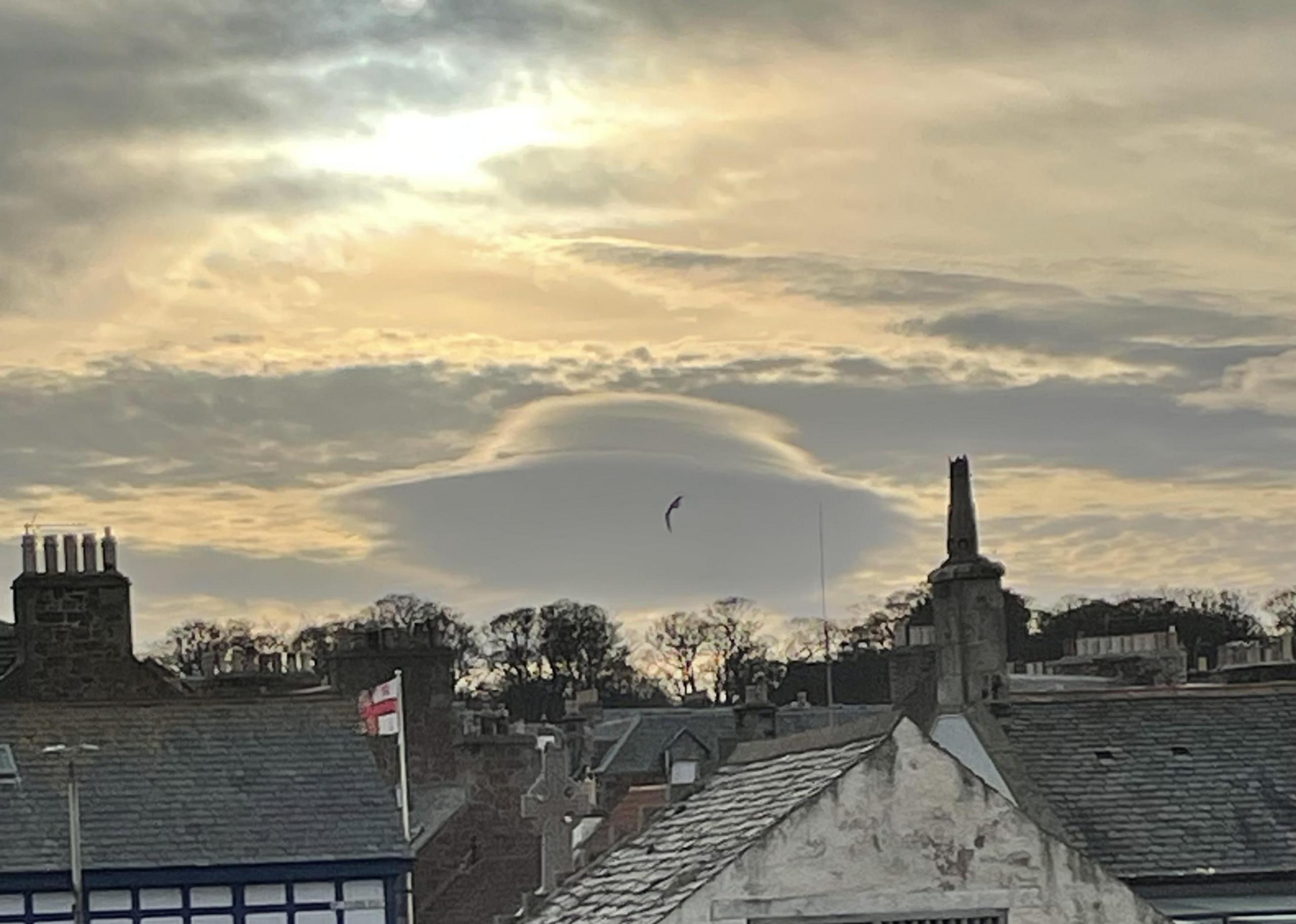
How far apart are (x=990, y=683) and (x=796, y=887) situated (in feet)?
66.2

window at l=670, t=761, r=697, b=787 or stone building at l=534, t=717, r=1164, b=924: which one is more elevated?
window at l=670, t=761, r=697, b=787

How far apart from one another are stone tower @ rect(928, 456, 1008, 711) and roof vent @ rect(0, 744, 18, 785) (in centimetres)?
1267

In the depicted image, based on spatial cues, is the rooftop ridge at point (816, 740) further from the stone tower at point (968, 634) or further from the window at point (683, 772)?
the stone tower at point (968, 634)

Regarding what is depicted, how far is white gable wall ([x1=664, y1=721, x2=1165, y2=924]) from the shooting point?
15398mm

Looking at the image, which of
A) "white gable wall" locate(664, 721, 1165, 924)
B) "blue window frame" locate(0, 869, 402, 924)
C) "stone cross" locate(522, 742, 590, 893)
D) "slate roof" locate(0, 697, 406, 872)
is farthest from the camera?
"stone cross" locate(522, 742, 590, 893)

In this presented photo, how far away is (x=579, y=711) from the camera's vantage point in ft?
340

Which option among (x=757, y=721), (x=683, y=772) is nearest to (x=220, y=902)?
(x=683, y=772)

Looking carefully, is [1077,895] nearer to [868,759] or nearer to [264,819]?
[868,759]

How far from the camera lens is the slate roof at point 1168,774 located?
3284 centimetres

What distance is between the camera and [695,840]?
55.5ft

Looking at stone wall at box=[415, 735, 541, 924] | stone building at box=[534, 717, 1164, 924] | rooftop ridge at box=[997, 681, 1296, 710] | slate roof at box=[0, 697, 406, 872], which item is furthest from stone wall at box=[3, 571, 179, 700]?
stone building at box=[534, 717, 1164, 924]

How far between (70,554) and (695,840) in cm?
2766

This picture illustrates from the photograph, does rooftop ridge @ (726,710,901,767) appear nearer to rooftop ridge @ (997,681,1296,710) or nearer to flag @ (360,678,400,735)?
rooftop ridge @ (997,681,1296,710)

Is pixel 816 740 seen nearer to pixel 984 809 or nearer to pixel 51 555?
pixel 984 809
